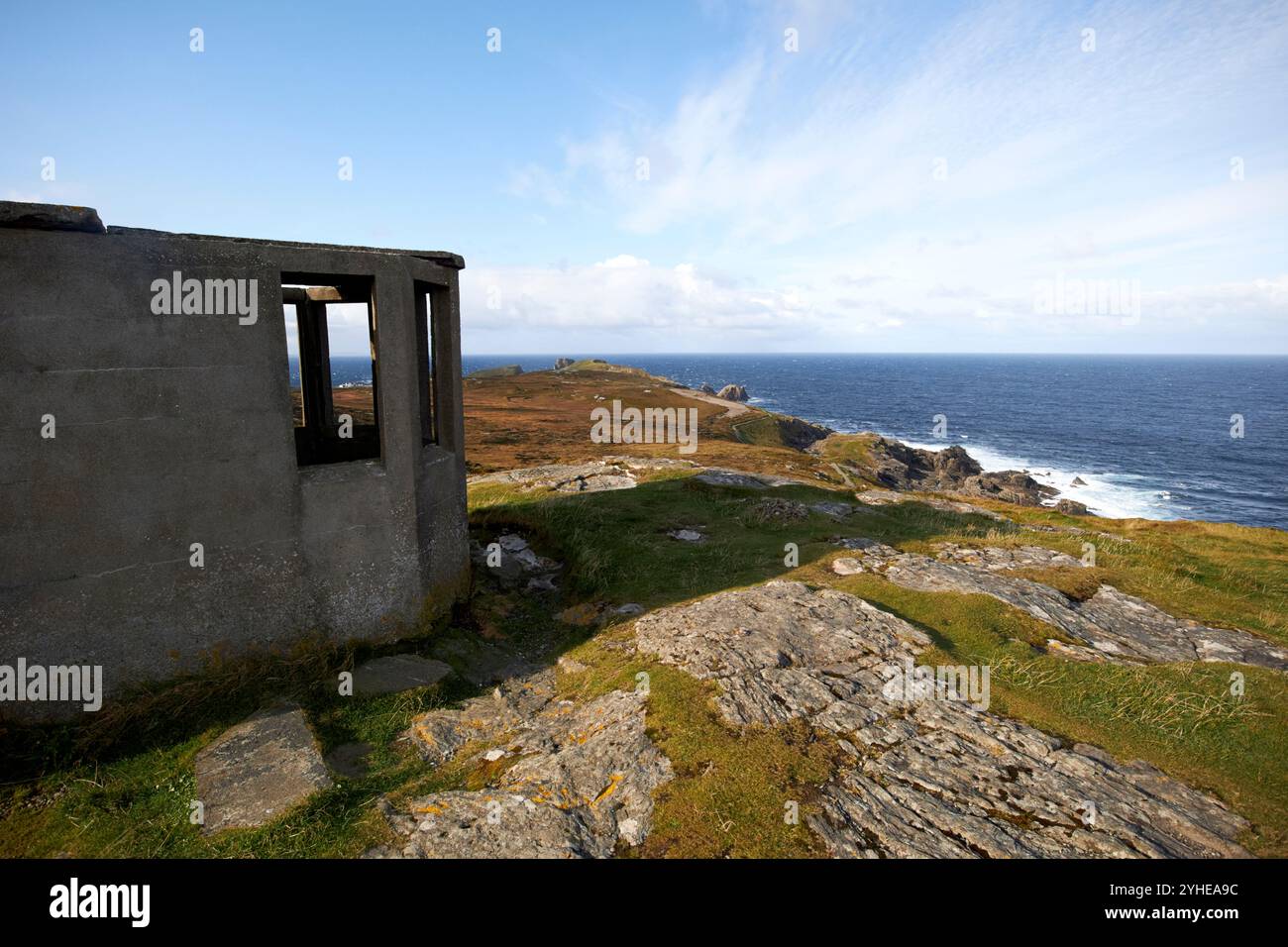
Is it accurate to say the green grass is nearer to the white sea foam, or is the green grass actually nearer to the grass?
the grass

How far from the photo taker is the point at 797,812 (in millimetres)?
6367

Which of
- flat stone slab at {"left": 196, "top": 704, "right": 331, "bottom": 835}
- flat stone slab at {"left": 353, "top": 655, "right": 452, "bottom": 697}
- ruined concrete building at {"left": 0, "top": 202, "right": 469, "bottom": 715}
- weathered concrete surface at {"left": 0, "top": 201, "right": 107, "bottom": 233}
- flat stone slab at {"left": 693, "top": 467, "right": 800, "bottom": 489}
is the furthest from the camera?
flat stone slab at {"left": 693, "top": 467, "right": 800, "bottom": 489}

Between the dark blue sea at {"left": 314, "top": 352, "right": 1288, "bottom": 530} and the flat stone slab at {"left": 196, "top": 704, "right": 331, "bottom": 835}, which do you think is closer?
the flat stone slab at {"left": 196, "top": 704, "right": 331, "bottom": 835}

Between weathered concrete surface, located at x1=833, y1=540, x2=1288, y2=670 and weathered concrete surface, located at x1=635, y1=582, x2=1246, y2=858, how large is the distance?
10.6 ft

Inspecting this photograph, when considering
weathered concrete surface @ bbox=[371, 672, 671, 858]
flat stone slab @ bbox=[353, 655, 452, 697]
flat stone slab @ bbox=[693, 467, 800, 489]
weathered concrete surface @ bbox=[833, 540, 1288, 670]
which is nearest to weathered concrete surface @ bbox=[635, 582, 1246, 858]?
weathered concrete surface @ bbox=[371, 672, 671, 858]

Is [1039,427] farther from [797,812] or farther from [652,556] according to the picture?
[797,812]

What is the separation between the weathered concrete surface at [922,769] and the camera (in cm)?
621

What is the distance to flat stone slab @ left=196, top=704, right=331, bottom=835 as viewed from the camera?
6.88 metres

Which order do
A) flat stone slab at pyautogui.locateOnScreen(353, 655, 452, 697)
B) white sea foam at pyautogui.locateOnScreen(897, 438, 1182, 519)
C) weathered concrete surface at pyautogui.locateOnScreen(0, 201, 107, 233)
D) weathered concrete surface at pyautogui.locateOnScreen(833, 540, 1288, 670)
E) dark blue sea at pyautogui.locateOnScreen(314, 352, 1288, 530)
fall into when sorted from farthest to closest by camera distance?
1. dark blue sea at pyautogui.locateOnScreen(314, 352, 1288, 530)
2. white sea foam at pyautogui.locateOnScreen(897, 438, 1182, 519)
3. weathered concrete surface at pyautogui.locateOnScreen(833, 540, 1288, 670)
4. flat stone slab at pyautogui.locateOnScreen(353, 655, 452, 697)
5. weathered concrete surface at pyautogui.locateOnScreen(0, 201, 107, 233)

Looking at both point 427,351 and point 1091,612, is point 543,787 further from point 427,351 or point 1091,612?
point 1091,612

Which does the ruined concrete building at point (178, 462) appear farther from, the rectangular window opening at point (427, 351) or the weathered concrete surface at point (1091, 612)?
the weathered concrete surface at point (1091, 612)

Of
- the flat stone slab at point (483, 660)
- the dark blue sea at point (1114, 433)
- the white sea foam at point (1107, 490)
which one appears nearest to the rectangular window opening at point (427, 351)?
the flat stone slab at point (483, 660)
